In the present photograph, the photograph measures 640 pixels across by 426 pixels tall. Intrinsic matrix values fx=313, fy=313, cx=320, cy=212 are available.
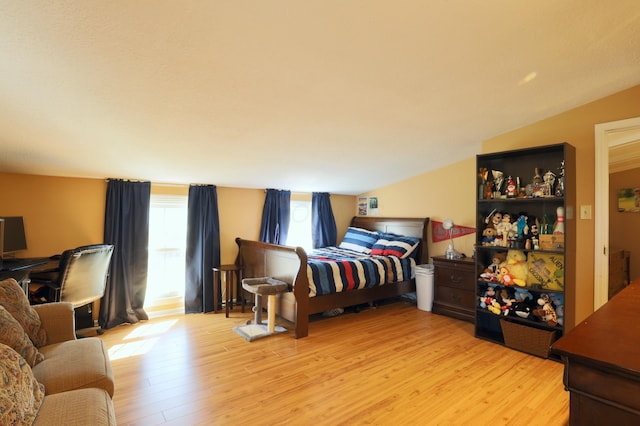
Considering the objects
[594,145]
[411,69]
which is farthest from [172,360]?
[594,145]

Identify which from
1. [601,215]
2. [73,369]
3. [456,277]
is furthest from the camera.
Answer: [456,277]

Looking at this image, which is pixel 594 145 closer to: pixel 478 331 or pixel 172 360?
pixel 478 331

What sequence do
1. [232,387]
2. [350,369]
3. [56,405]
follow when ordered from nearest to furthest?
[56,405]
[232,387]
[350,369]

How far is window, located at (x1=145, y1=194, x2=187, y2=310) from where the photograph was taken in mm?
3959

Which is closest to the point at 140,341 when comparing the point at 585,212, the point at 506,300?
the point at 506,300

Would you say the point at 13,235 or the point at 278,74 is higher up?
the point at 278,74

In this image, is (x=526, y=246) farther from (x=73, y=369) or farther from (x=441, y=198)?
(x=73, y=369)

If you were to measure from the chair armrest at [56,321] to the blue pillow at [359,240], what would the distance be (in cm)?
359

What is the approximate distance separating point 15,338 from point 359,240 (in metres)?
4.10

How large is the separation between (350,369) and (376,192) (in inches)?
137

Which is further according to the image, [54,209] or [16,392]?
[54,209]

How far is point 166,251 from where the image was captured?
406 centimetres

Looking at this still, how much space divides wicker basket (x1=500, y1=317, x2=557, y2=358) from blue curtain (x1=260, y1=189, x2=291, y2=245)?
3041mm

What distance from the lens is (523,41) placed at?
192 cm
